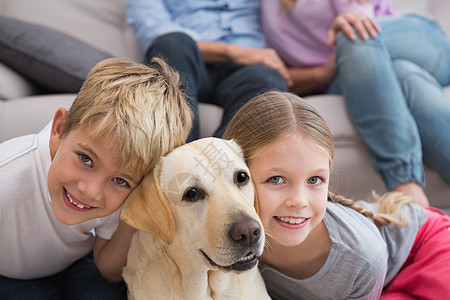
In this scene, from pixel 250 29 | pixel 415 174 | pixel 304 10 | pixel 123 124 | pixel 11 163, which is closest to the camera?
pixel 123 124

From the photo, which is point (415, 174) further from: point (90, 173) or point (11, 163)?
point (11, 163)

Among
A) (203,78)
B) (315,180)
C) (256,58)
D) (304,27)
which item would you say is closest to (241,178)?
(315,180)

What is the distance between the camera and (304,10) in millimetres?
1961

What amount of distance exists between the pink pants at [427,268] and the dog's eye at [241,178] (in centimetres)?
62

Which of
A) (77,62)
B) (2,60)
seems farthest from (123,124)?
(2,60)

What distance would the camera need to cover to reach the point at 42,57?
5.29 ft

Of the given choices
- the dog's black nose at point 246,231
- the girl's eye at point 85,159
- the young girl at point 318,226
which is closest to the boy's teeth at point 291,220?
the young girl at point 318,226

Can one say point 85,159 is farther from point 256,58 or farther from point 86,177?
point 256,58

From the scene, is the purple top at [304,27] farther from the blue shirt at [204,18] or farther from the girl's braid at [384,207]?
the girl's braid at [384,207]

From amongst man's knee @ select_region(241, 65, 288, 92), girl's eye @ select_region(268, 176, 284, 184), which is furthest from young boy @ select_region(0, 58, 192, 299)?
man's knee @ select_region(241, 65, 288, 92)

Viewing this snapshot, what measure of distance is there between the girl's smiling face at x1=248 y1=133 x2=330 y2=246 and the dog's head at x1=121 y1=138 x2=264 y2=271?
88 millimetres

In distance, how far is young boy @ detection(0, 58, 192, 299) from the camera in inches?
35.5

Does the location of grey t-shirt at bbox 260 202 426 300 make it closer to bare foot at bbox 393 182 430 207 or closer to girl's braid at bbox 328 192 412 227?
girl's braid at bbox 328 192 412 227

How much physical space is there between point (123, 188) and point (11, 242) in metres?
0.40
